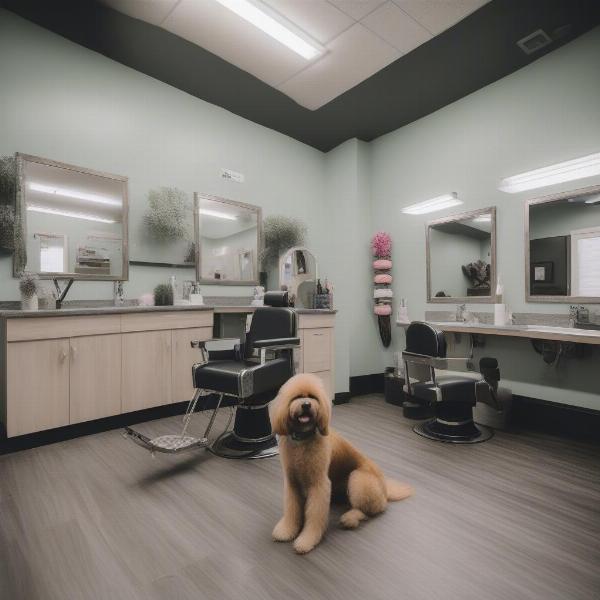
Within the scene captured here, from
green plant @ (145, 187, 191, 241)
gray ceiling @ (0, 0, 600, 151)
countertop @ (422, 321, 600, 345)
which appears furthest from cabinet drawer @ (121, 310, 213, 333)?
gray ceiling @ (0, 0, 600, 151)

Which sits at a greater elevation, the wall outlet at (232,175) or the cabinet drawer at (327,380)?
the wall outlet at (232,175)

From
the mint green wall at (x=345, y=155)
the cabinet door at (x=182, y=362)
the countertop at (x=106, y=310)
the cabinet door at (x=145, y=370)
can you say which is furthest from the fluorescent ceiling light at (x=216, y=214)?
the cabinet door at (x=145, y=370)

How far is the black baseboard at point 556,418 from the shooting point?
9.70 feet

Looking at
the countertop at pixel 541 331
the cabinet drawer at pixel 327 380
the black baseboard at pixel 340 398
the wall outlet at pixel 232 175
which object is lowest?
the black baseboard at pixel 340 398

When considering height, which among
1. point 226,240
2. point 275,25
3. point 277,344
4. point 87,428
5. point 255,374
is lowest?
point 87,428

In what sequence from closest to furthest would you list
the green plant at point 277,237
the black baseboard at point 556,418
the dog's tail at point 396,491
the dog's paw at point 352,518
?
the dog's paw at point 352,518, the dog's tail at point 396,491, the black baseboard at point 556,418, the green plant at point 277,237

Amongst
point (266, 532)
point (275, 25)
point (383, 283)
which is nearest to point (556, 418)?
point (383, 283)

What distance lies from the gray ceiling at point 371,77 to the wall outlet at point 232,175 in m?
0.73

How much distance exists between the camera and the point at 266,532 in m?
1.68

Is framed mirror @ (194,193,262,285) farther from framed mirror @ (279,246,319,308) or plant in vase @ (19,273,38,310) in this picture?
plant in vase @ (19,273,38,310)

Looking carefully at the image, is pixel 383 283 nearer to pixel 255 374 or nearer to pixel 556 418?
pixel 556 418

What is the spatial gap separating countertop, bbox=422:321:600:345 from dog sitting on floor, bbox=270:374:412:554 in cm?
189

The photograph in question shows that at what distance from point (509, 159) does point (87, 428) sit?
4489 mm

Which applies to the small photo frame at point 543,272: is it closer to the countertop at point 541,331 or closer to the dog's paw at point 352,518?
the countertop at point 541,331
